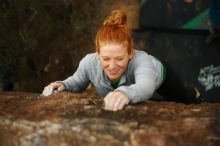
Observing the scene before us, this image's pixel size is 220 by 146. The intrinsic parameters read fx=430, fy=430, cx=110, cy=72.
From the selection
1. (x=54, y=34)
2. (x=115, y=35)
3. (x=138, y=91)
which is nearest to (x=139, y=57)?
(x=115, y=35)

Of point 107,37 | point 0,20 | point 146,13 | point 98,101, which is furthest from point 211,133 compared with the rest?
point 0,20

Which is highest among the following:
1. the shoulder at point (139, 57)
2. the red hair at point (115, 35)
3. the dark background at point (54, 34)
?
the red hair at point (115, 35)

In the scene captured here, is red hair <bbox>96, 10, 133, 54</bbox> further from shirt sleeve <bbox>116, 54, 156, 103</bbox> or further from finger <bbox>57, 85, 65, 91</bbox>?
finger <bbox>57, 85, 65, 91</bbox>

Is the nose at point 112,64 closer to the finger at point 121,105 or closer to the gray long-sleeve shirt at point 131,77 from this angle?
the gray long-sleeve shirt at point 131,77

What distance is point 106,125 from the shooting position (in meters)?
1.84

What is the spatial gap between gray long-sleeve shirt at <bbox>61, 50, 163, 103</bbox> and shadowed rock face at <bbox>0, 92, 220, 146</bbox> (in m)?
0.08

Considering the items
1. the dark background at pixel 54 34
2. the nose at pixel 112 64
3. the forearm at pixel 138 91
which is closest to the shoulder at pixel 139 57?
the nose at pixel 112 64

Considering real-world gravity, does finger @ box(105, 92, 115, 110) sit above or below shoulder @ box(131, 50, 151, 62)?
below

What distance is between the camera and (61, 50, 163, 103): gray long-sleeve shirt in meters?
2.14

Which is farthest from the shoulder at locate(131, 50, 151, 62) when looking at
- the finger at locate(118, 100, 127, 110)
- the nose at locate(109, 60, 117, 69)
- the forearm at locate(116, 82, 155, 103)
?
the finger at locate(118, 100, 127, 110)

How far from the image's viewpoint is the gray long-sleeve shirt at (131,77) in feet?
7.02

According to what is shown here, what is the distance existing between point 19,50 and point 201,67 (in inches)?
105

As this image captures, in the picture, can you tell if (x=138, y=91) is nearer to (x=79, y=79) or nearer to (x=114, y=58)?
(x=114, y=58)

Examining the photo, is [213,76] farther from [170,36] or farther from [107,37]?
[107,37]
